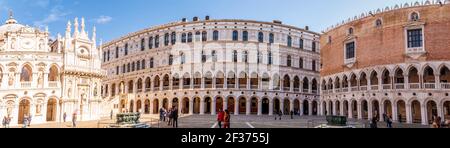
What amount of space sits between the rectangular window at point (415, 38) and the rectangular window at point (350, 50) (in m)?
5.95

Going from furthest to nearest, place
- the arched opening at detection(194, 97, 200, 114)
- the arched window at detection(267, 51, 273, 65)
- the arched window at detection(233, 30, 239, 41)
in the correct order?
the arched window at detection(233, 30, 239, 41)
the arched opening at detection(194, 97, 200, 114)
the arched window at detection(267, 51, 273, 65)

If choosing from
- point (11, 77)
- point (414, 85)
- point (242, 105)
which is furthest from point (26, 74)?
point (414, 85)

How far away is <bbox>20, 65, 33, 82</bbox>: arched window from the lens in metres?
25.7

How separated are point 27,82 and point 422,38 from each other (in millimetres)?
35929

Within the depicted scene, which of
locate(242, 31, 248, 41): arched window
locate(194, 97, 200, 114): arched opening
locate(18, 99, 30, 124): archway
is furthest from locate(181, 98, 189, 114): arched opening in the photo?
locate(18, 99, 30, 124): archway

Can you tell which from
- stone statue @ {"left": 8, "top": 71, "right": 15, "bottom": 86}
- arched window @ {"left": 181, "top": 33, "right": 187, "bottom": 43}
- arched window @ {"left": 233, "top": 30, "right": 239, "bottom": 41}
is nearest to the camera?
stone statue @ {"left": 8, "top": 71, "right": 15, "bottom": 86}

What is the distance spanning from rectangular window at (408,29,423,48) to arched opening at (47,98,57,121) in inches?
1336

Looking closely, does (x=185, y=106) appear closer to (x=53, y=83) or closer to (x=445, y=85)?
(x=53, y=83)

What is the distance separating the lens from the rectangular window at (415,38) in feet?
94.1

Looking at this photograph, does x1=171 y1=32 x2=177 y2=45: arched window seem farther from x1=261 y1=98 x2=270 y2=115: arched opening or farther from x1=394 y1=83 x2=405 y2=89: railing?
x1=394 y1=83 x2=405 y2=89: railing

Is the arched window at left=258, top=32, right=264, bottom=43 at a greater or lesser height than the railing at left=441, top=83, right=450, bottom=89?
greater
